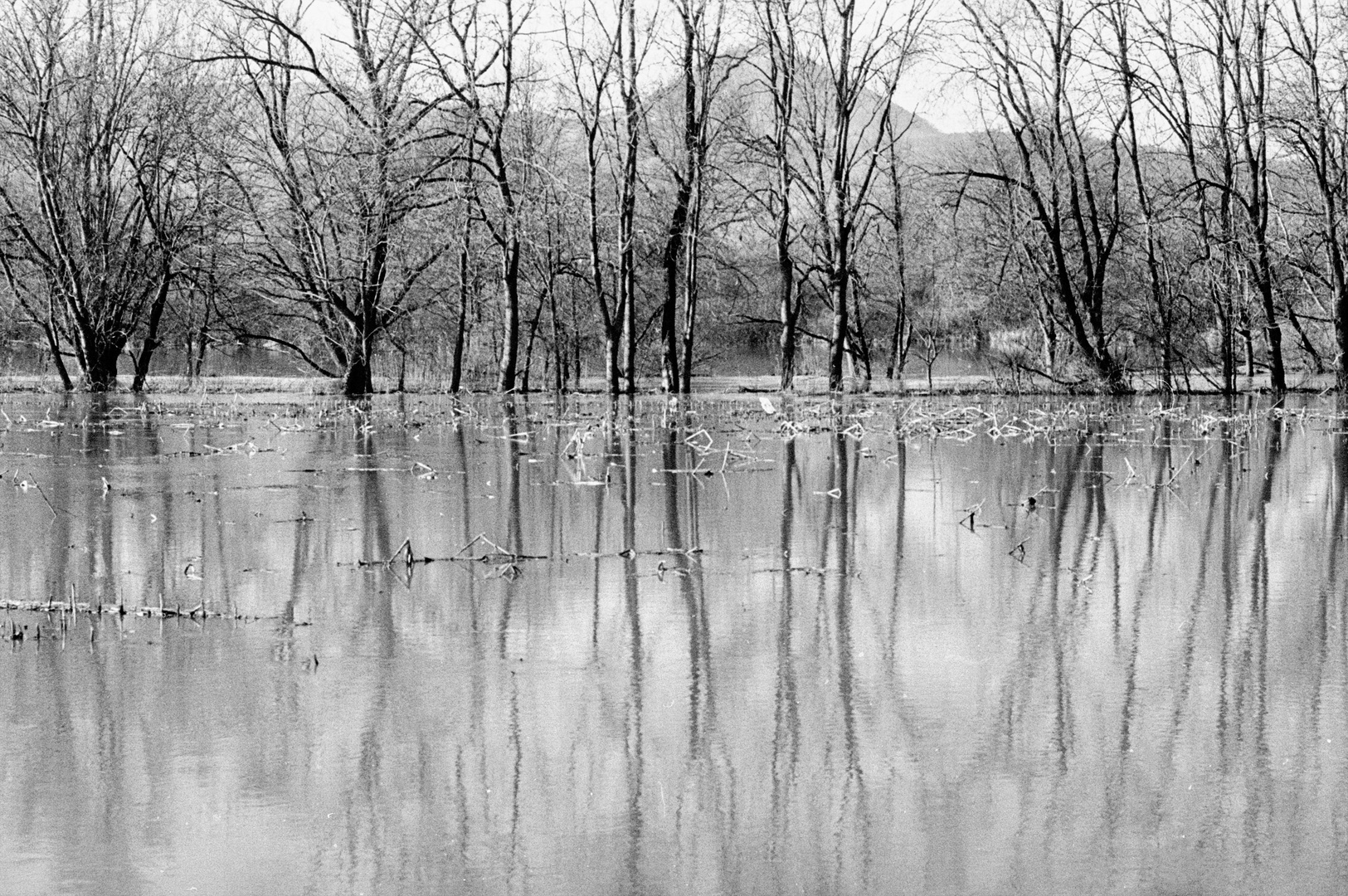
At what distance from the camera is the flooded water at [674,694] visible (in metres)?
3.06

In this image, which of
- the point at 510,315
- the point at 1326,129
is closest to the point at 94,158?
the point at 510,315

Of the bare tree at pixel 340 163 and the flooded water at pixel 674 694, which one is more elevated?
the bare tree at pixel 340 163

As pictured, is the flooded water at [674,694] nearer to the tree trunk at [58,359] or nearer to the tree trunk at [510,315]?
the tree trunk at [510,315]

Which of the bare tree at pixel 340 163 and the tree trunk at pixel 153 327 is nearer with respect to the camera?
the bare tree at pixel 340 163

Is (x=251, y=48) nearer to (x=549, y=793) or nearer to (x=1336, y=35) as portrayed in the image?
(x=1336, y=35)

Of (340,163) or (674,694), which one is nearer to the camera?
(674,694)

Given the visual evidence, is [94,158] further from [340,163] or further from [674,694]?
[674,694]

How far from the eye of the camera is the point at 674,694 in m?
4.40

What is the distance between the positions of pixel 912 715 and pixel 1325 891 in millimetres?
1406

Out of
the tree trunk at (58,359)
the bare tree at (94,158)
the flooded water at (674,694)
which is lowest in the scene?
the flooded water at (674,694)

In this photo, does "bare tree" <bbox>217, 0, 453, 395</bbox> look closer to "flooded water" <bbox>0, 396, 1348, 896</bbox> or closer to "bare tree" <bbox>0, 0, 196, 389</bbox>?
"bare tree" <bbox>0, 0, 196, 389</bbox>

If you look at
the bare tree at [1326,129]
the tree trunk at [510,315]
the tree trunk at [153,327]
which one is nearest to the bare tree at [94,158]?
the tree trunk at [153,327]

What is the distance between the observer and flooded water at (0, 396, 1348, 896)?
306 centimetres

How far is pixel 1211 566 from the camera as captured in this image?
22.3 ft
